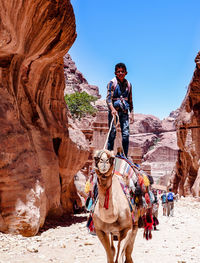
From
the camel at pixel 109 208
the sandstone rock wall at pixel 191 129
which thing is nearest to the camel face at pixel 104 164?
the camel at pixel 109 208

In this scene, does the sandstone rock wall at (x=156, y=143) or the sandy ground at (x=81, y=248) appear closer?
the sandy ground at (x=81, y=248)

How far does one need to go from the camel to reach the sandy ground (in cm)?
212

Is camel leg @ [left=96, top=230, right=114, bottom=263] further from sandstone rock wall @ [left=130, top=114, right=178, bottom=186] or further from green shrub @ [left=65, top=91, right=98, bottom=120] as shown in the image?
green shrub @ [left=65, top=91, right=98, bottom=120]

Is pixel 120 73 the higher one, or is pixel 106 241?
pixel 120 73

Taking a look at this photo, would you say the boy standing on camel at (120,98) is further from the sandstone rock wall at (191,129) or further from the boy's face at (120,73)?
the sandstone rock wall at (191,129)

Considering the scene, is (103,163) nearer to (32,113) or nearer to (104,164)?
(104,164)

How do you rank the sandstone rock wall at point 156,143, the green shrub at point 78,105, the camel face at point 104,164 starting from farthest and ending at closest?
the sandstone rock wall at point 156,143, the green shrub at point 78,105, the camel face at point 104,164

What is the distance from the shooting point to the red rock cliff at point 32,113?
25.3 feet

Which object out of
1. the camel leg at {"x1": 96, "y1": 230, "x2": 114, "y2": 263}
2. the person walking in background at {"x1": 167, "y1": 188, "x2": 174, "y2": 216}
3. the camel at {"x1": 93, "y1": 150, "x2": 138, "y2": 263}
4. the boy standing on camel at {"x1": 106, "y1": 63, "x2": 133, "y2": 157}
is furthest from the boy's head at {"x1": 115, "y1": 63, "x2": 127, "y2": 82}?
the person walking in background at {"x1": 167, "y1": 188, "x2": 174, "y2": 216}

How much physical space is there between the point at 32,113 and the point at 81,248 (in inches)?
228

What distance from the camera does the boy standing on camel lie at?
573 centimetres

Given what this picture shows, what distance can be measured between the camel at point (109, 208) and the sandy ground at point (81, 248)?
2123mm

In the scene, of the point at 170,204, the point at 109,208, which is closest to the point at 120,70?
the point at 109,208

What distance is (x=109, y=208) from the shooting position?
3646mm
